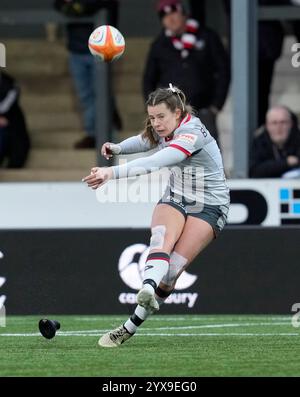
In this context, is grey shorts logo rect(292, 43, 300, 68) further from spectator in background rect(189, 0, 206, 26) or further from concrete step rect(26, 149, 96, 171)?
concrete step rect(26, 149, 96, 171)

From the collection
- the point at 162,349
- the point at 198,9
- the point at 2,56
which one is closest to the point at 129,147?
the point at 162,349

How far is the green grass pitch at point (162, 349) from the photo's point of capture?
7598mm

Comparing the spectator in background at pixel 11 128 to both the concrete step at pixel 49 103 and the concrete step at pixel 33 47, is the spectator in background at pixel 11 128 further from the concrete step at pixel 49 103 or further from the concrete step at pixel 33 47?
the concrete step at pixel 33 47

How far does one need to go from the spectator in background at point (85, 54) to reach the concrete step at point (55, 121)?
0.70 m

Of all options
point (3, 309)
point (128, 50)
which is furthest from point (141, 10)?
point (3, 309)

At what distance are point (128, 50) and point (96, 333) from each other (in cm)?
682

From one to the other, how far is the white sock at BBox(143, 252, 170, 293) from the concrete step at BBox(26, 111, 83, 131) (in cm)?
702

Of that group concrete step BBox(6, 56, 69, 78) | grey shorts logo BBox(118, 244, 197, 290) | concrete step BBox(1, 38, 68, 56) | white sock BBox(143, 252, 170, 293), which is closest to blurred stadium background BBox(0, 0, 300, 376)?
grey shorts logo BBox(118, 244, 197, 290)

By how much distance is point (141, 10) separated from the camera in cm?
1656

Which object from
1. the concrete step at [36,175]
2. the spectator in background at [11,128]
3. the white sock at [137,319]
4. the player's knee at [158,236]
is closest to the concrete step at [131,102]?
the concrete step at [36,175]

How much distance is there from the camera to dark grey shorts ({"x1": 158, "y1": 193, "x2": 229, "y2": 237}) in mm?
8945

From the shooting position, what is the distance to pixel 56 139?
15453 millimetres

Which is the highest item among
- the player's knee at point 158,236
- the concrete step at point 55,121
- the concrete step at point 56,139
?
the concrete step at point 55,121
